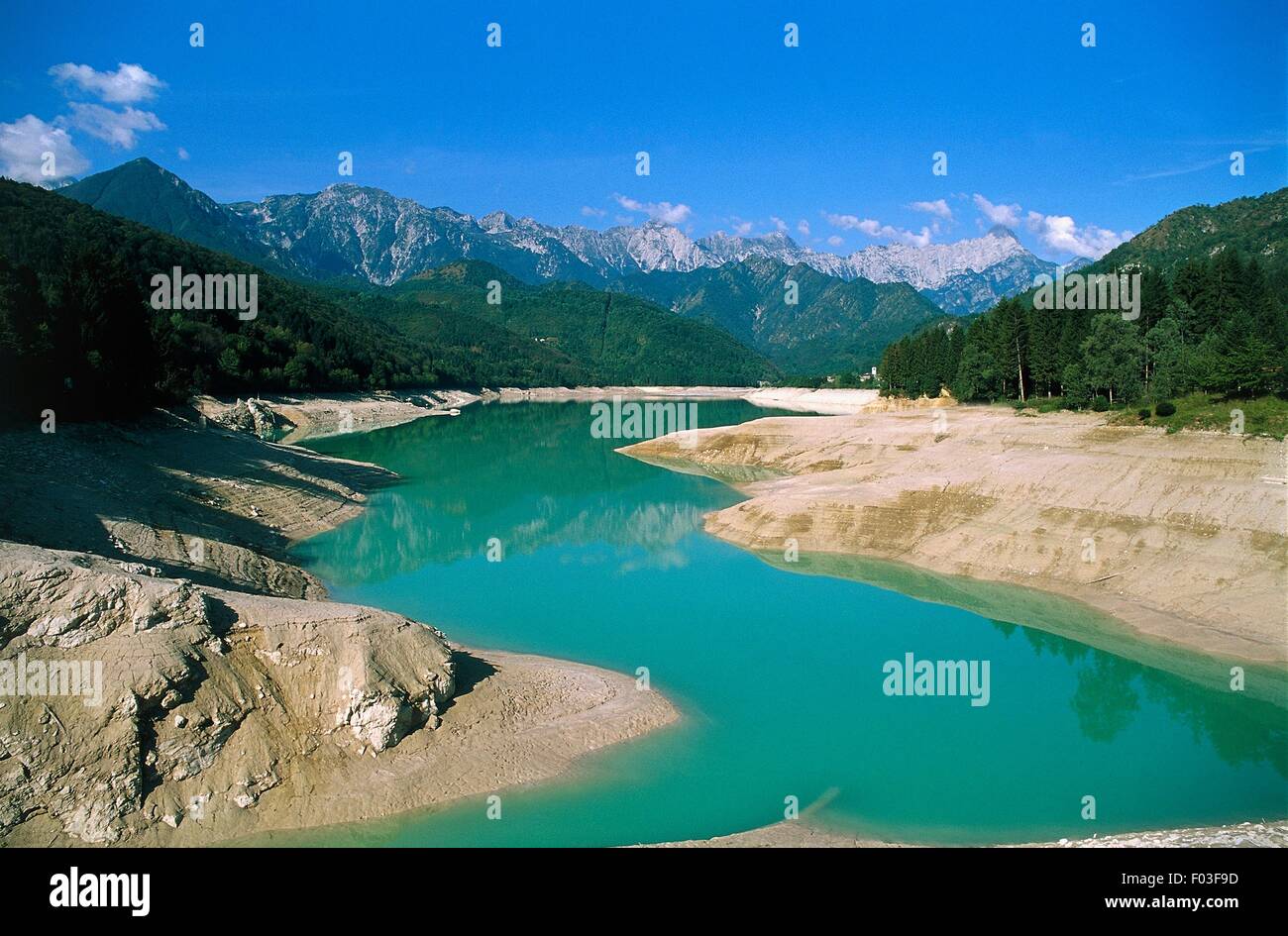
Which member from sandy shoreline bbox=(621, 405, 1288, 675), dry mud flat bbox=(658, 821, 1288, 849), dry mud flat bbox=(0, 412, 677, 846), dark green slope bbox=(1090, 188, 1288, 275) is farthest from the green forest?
dark green slope bbox=(1090, 188, 1288, 275)

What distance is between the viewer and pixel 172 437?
35.6 metres

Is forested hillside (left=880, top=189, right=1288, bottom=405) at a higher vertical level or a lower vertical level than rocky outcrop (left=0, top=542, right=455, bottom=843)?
higher

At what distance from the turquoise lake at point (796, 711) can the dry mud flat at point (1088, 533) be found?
200 cm

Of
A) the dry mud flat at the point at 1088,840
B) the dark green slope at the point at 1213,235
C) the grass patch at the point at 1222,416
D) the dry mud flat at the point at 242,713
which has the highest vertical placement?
the dark green slope at the point at 1213,235

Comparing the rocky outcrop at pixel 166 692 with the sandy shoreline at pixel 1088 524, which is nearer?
the rocky outcrop at pixel 166 692

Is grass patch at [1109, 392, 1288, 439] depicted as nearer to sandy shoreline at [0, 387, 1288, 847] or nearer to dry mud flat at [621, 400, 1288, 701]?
dry mud flat at [621, 400, 1288, 701]

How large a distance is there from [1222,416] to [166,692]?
123ft

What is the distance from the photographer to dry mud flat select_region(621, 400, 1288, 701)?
69.2ft

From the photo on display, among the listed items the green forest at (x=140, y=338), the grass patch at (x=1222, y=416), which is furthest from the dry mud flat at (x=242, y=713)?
the grass patch at (x=1222, y=416)

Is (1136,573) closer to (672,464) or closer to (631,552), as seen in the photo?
(631,552)

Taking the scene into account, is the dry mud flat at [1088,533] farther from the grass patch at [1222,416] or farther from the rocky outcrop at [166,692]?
the rocky outcrop at [166,692]

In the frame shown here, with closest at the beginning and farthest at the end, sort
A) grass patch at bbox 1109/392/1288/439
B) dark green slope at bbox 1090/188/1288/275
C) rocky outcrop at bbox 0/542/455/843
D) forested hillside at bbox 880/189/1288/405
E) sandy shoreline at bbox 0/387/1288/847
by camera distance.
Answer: rocky outcrop at bbox 0/542/455/843, sandy shoreline at bbox 0/387/1288/847, grass patch at bbox 1109/392/1288/439, forested hillside at bbox 880/189/1288/405, dark green slope at bbox 1090/188/1288/275

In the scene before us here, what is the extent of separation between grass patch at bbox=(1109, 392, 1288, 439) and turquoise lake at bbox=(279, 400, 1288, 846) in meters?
15.1

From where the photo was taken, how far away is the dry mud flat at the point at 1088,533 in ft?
69.2
